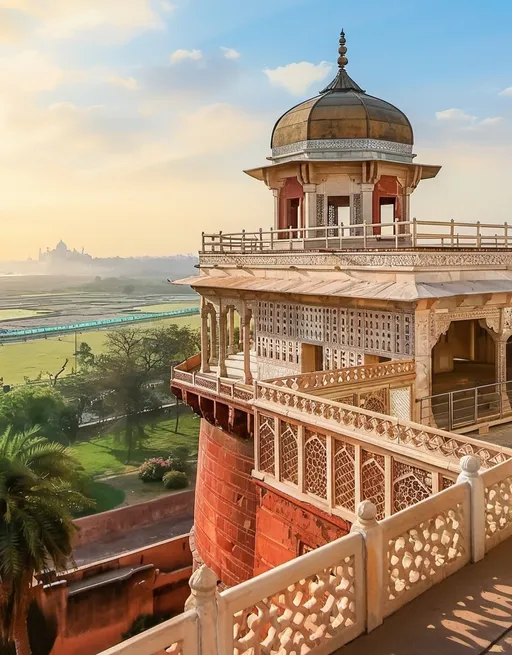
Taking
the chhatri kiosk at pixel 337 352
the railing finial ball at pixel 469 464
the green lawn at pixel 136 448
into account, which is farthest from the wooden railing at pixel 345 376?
the green lawn at pixel 136 448

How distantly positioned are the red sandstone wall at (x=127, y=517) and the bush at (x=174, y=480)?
208 inches

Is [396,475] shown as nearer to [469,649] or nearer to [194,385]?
[469,649]

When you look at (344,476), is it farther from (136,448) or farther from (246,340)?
(136,448)

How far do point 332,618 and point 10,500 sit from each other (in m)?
9.41

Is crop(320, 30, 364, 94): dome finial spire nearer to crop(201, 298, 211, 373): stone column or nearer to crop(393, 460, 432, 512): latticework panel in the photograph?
crop(201, 298, 211, 373): stone column

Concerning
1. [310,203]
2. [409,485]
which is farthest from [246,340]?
[409,485]

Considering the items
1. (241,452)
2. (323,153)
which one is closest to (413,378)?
(241,452)

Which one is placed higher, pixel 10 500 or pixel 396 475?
pixel 396 475

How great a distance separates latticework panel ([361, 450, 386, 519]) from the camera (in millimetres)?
8352

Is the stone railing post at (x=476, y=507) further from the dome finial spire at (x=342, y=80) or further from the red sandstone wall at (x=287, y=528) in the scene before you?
the dome finial spire at (x=342, y=80)

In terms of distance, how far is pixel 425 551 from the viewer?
197 inches

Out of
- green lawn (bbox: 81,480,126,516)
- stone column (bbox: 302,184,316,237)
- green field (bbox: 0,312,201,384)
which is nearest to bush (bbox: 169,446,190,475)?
green lawn (bbox: 81,480,126,516)

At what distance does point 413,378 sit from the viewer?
11.2m

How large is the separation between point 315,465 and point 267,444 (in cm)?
137
